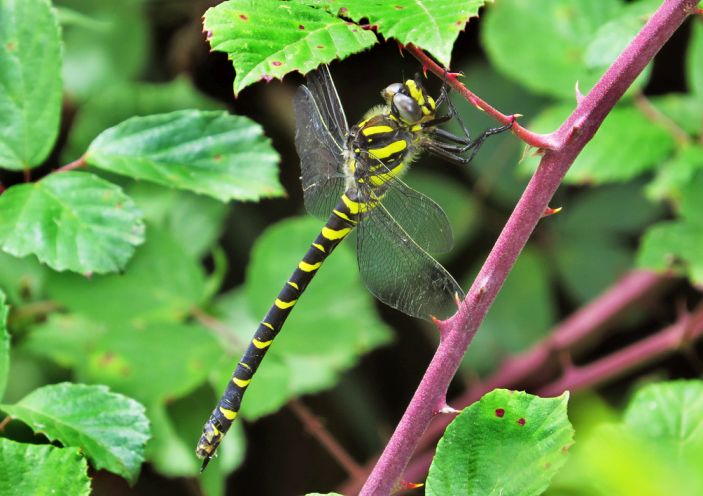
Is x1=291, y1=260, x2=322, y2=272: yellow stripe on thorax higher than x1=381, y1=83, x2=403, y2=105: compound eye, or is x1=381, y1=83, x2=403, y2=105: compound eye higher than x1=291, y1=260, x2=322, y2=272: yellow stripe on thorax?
x1=381, y1=83, x2=403, y2=105: compound eye

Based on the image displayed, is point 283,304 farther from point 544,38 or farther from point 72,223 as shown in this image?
point 544,38

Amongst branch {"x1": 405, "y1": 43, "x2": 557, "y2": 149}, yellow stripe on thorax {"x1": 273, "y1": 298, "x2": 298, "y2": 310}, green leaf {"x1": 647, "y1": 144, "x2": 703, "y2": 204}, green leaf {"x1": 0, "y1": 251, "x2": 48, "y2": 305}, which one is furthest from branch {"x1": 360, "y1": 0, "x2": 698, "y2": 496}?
green leaf {"x1": 0, "y1": 251, "x2": 48, "y2": 305}

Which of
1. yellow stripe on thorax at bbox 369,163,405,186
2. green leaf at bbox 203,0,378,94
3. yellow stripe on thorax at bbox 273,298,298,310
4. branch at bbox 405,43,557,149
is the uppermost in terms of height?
green leaf at bbox 203,0,378,94

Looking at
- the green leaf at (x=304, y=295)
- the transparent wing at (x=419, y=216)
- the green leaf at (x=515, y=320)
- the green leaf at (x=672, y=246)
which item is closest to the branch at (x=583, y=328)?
the green leaf at (x=515, y=320)

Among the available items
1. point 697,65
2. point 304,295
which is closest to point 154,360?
point 304,295

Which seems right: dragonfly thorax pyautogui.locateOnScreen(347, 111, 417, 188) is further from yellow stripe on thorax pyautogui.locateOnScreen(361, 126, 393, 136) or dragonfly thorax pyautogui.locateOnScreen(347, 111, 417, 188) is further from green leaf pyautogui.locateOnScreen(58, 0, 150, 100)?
green leaf pyautogui.locateOnScreen(58, 0, 150, 100)

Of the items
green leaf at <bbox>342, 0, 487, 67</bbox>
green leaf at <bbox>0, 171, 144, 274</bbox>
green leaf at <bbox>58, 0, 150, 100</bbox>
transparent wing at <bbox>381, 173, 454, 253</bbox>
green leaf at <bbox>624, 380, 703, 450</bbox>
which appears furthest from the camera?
→ green leaf at <bbox>58, 0, 150, 100</bbox>
